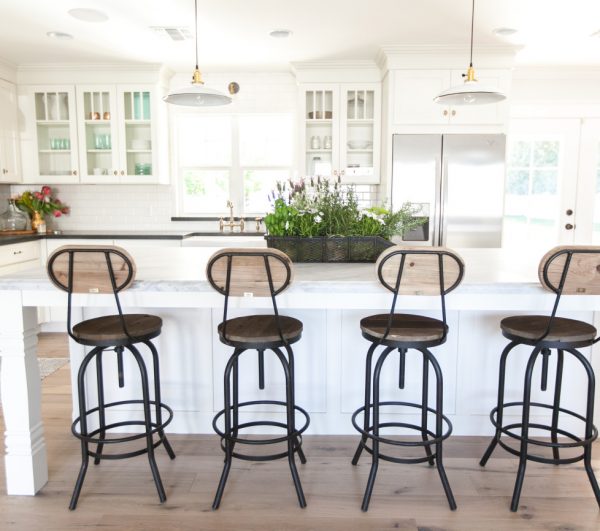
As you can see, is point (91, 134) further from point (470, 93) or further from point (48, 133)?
point (470, 93)

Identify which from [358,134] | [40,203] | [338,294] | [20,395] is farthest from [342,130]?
[20,395]

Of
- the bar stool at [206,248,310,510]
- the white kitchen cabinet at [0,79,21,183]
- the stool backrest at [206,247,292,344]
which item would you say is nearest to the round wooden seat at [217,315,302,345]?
the bar stool at [206,248,310,510]

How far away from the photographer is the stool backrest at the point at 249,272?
6.00 ft

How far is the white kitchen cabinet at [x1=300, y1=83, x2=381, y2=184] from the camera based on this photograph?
4.93m

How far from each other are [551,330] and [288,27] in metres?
3.00

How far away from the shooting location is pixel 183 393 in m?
2.68

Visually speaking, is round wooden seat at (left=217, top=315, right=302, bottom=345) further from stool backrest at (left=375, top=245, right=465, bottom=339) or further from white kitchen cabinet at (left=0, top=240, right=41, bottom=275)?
white kitchen cabinet at (left=0, top=240, right=41, bottom=275)

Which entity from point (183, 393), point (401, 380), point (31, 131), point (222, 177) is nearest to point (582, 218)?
point (222, 177)

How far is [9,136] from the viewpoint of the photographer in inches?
193

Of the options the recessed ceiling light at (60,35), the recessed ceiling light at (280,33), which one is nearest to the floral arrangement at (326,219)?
the recessed ceiling light at (280,33)

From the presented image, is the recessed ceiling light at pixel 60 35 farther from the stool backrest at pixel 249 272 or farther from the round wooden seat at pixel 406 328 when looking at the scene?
the round wooden seat at pixel 406 328

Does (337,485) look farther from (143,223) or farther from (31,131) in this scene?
(31,131)

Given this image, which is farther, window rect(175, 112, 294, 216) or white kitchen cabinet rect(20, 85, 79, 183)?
window rect(175, 112, 294, 216)

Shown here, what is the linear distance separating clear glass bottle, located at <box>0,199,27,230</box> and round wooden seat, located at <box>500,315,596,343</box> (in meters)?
4.66
